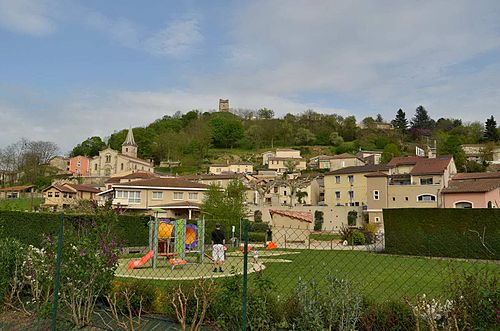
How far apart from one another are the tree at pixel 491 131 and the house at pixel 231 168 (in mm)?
56911

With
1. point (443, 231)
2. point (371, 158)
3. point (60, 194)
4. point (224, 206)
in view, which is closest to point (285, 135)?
point (371, 158)

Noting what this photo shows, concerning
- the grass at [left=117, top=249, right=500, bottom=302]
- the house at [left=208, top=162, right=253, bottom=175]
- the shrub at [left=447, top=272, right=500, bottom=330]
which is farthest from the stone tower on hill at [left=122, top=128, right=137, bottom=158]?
the shrub at [left=447, top=272, right=500, bottom=330]

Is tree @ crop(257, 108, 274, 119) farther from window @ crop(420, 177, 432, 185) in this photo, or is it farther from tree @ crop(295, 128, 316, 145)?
window @ crop(420, 177, 432, 185)

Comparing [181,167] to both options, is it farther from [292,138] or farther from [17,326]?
[17,326]

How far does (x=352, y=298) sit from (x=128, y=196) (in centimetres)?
4449

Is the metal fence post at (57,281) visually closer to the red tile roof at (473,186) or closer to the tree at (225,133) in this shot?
the red tile roof at (473,186)

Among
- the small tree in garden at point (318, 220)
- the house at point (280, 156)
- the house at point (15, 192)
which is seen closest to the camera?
the small tree in garden at point (318, 220)

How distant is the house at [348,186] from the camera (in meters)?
52.4

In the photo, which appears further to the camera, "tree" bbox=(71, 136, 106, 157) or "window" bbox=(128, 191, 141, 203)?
"tree" bbox=(71, 136, 106, 157)

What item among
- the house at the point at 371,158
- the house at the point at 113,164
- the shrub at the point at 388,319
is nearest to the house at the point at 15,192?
→ the house at the point at 113,164

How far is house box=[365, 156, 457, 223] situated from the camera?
40.5 m

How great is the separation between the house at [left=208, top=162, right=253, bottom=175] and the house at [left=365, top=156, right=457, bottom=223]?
4380 cm

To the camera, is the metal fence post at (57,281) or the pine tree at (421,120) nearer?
the metal fence post at (57,281)

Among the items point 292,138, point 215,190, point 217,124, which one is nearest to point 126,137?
point 217,124
